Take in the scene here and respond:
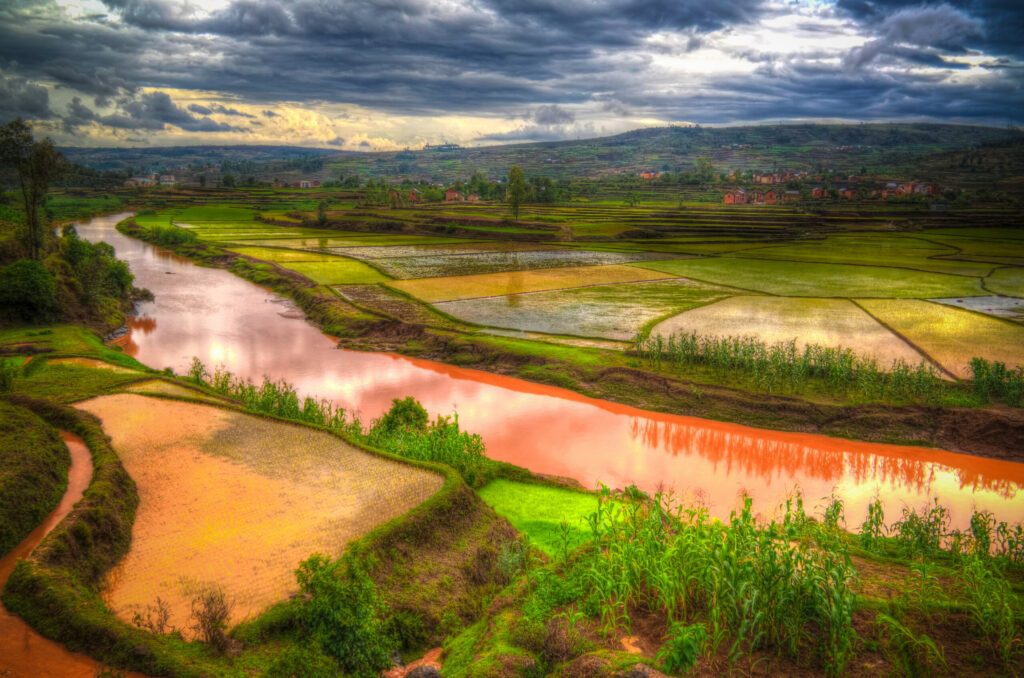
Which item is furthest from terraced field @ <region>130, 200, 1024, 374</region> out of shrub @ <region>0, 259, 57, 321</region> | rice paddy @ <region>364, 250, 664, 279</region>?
shrub @ <region>0, 259, 57, 321</region>

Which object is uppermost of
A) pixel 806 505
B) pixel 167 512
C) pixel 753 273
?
pixel 753 273

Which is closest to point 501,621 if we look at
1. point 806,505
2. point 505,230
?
point 806,505

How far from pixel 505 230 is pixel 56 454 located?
47.2 meters

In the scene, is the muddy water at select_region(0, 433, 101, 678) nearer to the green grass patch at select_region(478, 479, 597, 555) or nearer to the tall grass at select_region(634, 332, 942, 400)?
the green grass patch at select_region(478, 479, 597, 555)

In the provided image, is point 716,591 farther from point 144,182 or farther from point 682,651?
point 144,182

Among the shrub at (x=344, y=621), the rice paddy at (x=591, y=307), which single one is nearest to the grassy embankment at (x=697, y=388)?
the rice paddy at (x=591, y=307)

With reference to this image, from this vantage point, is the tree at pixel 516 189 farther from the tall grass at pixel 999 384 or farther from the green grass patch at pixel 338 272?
the tall grass at pixel 999 384

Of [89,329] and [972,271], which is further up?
[972,271]

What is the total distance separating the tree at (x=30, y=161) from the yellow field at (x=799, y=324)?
27.3m

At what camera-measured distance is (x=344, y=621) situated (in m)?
7.12

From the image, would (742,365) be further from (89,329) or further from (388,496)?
(89,329)

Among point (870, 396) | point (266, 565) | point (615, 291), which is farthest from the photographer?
point (615, 291)

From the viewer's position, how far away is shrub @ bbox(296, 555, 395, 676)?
7.05 m

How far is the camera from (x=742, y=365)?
20078 mm
